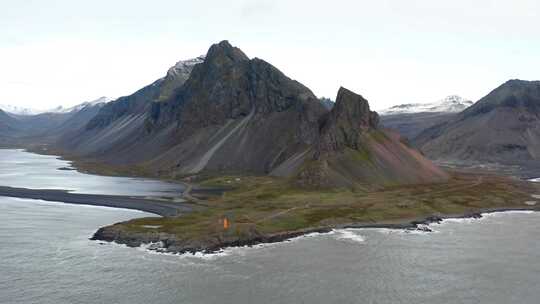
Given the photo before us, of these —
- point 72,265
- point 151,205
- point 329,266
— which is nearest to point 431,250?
point 329,266

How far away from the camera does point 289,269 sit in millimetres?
104062

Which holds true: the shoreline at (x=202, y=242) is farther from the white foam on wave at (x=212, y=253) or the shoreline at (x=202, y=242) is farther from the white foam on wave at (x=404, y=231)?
the white foam on wave at (x=404, y=231)

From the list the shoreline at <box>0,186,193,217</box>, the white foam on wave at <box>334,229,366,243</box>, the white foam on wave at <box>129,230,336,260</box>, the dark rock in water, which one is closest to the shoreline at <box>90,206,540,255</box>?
the dark rock in water

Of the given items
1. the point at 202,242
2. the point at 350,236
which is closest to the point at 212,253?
the point at 202,242

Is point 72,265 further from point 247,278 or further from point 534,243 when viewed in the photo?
point 534,243

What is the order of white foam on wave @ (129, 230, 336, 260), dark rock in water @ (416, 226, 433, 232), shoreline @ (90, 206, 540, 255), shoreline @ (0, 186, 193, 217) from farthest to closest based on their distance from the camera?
shoreline @ (0, 186, 193, 217) < dark rock in water @ (416, 226, 433, 232) < shoreline @ (90, 206, 540, 255) < white foam on wave @ (129, 230, 336, 260)

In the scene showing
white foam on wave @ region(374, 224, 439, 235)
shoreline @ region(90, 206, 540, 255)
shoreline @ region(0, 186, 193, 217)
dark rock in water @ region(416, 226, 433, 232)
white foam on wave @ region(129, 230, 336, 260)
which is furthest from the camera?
shoreline @ region(0, 186, 193, 217)

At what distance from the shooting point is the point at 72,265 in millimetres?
103250

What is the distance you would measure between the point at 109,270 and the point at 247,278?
25040 mm

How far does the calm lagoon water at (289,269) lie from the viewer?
8956 cm

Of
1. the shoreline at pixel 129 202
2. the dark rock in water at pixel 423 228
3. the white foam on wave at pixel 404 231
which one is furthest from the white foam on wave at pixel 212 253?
the shoreline at pixel 129 202

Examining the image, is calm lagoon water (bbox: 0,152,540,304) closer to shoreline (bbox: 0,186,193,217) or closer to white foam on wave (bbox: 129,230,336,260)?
white foam on wave (bbox: 129,230,336,260)

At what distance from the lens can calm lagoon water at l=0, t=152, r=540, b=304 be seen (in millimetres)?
89562

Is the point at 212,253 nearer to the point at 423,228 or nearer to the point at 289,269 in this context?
the point at 289,269
